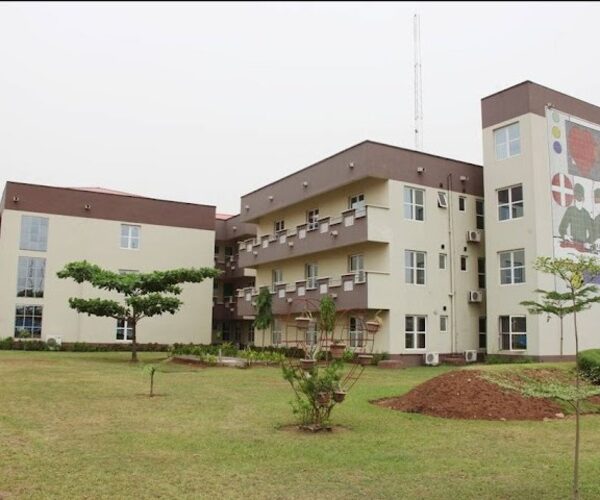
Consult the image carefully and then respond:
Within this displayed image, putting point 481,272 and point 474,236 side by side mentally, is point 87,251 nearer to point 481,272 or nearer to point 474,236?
point 474,236

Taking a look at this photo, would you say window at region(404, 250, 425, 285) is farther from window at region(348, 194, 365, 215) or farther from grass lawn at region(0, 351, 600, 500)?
grass lawn at region(0, 351, 600, 500)

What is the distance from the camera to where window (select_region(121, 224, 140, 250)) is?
133 feet

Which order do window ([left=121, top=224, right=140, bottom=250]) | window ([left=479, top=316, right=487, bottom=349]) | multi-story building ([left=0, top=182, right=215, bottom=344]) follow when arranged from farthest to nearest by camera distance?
window ([left=121, top=224, right=140, bottom=250]) < multi-story building ([left=0, top=182, right=215, bottom=344]) < window ([left=479, top=316, right=487, bottom=349])

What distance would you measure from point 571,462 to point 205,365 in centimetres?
1805

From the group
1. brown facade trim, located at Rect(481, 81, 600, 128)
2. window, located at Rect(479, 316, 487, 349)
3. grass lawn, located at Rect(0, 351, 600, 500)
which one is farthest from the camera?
window, located at Rect(479, 316, 487, 349)

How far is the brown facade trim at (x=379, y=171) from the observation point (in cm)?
2866

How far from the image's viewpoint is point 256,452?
906 cm

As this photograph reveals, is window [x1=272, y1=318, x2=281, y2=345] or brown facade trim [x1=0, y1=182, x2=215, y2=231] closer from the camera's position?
window [x1=272, y1=318, x2=281, y2=345]

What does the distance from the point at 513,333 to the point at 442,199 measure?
6992mm

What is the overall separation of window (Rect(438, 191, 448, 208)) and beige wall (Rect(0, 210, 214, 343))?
734 inches

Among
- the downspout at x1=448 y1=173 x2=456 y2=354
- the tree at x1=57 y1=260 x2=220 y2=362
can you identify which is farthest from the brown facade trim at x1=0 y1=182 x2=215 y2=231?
the downspout at x1=448 y1=173 x2=456 y2=354

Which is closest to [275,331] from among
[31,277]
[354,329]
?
[354,329]

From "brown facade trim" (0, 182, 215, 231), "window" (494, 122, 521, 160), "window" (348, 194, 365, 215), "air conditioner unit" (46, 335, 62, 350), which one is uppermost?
"window" (494, 122, 521, 160)

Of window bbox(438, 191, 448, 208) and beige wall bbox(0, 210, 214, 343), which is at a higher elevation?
window bbox(438, 191, 448, 208)
